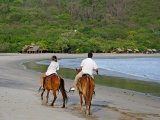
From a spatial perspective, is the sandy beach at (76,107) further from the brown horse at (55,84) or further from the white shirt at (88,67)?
the white shirt at (88,67)

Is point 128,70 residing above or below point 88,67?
below

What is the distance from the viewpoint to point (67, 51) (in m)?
94.1

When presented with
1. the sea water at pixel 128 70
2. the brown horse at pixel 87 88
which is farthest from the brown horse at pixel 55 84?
the sea water at pixel 128 70

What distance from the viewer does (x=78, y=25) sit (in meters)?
130

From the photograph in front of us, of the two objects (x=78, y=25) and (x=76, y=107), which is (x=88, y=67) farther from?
(x=78, y=25)

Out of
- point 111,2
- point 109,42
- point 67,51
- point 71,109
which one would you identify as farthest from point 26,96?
point 111,2

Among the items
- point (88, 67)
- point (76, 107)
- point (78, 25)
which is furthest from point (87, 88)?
point (78, 25)

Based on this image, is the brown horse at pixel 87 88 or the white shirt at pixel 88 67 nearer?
the brown horse at pixel 87 88

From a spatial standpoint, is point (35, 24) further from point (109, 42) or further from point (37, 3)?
point (37, 3)

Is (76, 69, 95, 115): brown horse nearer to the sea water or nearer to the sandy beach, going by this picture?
the sandy beach

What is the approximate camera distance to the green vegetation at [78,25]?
9790 centimetres

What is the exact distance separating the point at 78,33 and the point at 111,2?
6183cm

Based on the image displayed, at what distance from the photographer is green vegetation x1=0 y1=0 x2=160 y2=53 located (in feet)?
321

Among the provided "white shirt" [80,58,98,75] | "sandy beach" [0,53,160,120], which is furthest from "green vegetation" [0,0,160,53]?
"white shirt" [80,58,98,75]
